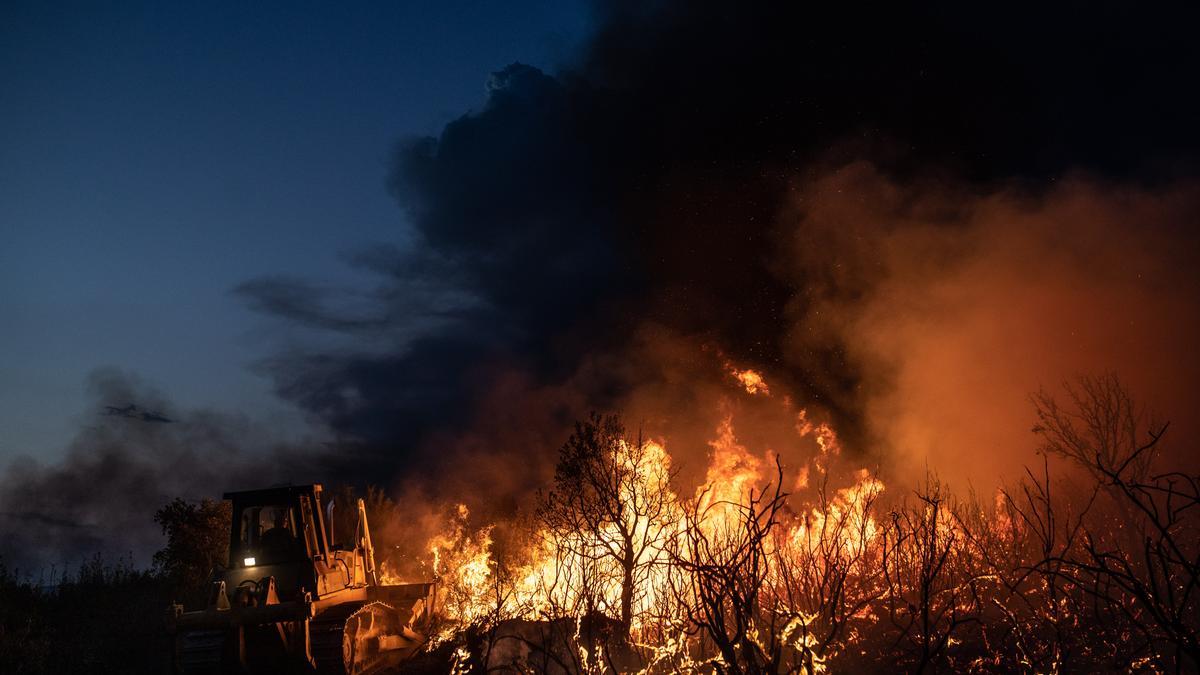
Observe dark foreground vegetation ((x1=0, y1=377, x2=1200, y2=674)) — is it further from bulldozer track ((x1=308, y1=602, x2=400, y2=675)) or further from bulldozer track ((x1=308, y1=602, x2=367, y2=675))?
bulldozer track ((x1=308, y1=602, x2=367, y2=675))

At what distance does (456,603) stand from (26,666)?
12652 mm

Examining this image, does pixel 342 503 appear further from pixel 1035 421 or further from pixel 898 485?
pixel 1035 421

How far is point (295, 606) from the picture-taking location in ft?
48.3

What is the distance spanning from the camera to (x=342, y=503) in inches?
1249

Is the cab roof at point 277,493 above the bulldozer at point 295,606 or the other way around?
above

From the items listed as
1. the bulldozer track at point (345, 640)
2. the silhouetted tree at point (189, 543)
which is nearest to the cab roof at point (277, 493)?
the bulldozer track at point (345, 640)

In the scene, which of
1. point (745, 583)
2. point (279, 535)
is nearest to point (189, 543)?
point (279, 535)

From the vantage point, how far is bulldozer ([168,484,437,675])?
47.8 ft

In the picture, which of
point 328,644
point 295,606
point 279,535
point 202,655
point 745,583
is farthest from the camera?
point 279,535

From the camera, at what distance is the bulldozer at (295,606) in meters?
14.6

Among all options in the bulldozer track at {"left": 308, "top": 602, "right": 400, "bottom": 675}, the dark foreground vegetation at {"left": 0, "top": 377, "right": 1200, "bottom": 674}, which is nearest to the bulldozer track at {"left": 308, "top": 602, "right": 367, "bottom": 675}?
the bulldozer track at {"left": 308, "top": 602, "right": 400, "bottom": 675}

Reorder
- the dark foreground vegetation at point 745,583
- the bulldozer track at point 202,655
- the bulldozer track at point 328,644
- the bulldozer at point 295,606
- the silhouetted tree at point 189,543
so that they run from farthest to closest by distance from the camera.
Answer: the silhouetted tree at point 189,543 < the bulldozer track at point 328,644 < the bulldozer at point 295,606 < the bulldozer track at point 202,655 < the dark foreground vegetation at point 745,583

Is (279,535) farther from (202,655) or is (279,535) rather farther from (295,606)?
(202,655)

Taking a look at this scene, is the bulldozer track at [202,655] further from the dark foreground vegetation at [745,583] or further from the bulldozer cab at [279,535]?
the dark foreground vegetation at [745,583]
